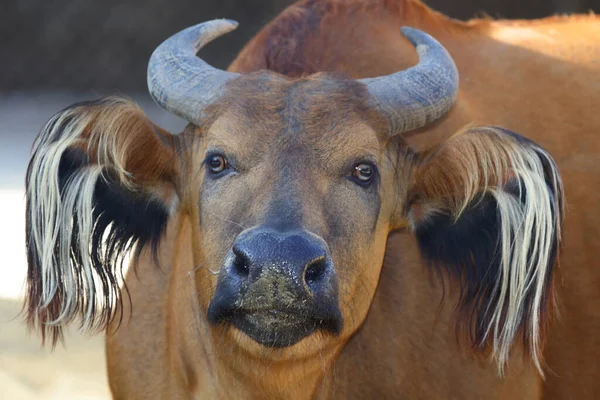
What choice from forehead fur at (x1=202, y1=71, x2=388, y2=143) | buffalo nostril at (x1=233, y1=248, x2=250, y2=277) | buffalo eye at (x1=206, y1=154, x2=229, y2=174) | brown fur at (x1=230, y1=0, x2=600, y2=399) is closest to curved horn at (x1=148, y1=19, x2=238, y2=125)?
forehead fur at (x1=202, y1=71, x2=388, y2=143)

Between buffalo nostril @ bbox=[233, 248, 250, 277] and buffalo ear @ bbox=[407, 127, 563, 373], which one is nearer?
buffalo nostril @ bbox=[233, 248, 250, 277]

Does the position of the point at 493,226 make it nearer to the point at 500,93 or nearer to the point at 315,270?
the point at 315,270

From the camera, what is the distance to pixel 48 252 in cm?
361

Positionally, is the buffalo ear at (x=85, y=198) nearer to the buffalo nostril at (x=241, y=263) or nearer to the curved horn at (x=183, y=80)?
the curved horn at (x=183, y=80)

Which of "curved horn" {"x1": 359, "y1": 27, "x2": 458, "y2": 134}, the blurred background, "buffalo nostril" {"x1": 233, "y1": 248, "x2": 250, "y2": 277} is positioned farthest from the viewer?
the blurred background

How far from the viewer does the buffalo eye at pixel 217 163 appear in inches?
142

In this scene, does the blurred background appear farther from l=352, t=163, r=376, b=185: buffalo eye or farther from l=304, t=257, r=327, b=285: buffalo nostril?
l=304, t=257, r=327, b=285: buffalo nostril

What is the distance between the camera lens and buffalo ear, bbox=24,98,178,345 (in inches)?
143

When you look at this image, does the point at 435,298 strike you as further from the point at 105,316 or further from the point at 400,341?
the point at 105,316

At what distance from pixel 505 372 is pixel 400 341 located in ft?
1.60

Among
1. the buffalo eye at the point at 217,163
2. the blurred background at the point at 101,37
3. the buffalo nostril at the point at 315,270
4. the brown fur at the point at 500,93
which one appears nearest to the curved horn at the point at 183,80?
the buffalo eye at the point at 217,163

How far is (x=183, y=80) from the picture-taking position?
3787 mm

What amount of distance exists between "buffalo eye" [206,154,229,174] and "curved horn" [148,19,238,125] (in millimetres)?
205

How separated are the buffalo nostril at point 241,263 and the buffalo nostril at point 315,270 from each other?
0.20 m
